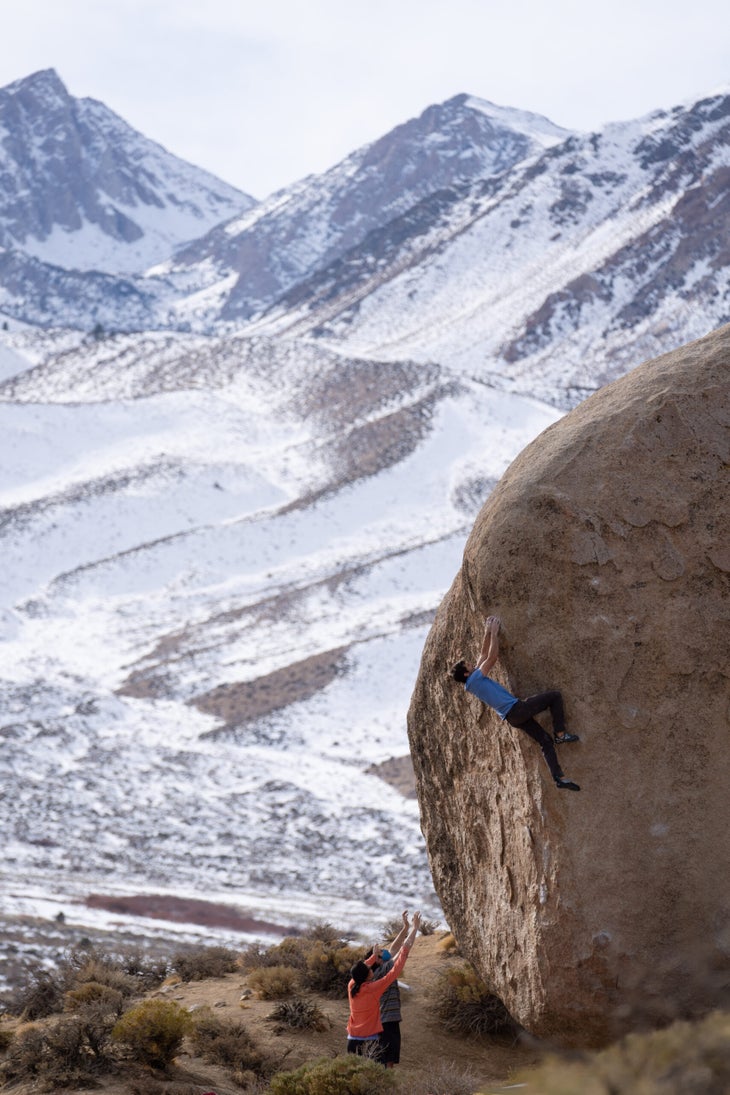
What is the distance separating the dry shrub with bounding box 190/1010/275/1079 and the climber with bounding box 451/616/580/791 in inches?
132

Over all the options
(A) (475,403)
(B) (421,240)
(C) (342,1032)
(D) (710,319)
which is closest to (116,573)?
(A) (475,403)

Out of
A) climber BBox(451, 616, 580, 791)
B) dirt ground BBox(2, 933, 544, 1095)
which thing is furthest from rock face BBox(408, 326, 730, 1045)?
dirt ground BBox(2, 933, 544, 1095)

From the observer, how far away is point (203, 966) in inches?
461

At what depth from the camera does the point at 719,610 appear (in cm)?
731

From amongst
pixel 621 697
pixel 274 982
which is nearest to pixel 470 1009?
pixel 274 982

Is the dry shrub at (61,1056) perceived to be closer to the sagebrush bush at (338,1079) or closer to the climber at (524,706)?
the sagebrush bush at (338,1079)

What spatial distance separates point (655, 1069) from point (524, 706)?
9.88 ft

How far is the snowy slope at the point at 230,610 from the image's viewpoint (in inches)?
979

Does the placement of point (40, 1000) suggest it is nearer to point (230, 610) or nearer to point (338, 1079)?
point (338, 1079)

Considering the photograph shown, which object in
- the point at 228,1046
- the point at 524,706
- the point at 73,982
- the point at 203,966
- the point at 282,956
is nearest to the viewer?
the point at 524,706

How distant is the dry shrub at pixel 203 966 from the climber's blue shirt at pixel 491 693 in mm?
5696

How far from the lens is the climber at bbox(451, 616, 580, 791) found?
23.5 ft

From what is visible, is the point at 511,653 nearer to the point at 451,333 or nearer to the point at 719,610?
the point at 719,610

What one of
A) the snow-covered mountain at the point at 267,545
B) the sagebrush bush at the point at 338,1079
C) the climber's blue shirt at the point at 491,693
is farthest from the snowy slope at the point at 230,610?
the climber's blue shirt at the point at 491,693
